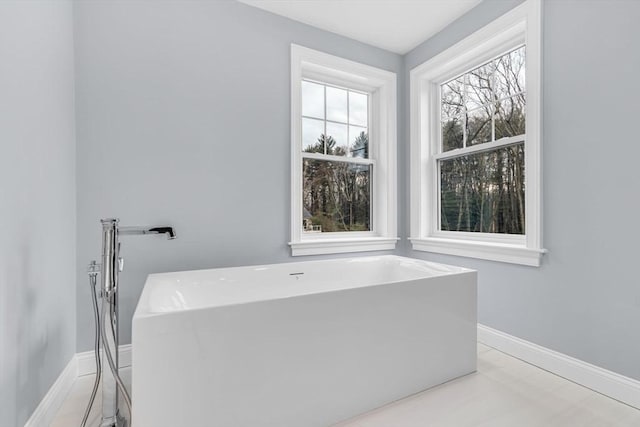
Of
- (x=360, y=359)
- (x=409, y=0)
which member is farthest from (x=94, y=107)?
(x=409, y=0)

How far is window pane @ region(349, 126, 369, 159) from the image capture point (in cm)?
301

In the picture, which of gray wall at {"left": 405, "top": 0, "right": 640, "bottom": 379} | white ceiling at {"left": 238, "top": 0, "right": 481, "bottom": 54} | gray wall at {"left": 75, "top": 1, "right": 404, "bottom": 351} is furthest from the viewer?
white ceiling at {"left": 238, "top": 0, "right": 481, "bottom": 54}

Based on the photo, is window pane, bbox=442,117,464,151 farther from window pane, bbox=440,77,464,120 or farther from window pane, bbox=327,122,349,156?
window pane, bbox=327,122,349,156

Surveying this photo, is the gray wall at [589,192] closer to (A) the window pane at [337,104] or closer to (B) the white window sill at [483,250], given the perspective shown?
(B) the white window sill at [483,250]

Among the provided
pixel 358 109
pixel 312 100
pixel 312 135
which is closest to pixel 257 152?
pixel 312 135

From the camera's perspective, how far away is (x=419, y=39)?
279 centimetres

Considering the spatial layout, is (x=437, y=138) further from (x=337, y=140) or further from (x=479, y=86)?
(x=337, y=140)

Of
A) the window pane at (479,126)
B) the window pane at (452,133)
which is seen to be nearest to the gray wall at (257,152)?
the window pane at (479,126)

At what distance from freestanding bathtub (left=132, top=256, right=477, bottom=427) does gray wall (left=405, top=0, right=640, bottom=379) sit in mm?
551

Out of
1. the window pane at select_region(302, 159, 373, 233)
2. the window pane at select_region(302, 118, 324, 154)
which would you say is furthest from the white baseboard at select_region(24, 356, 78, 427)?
the window pane at select_region(302, 118, 324, 154)

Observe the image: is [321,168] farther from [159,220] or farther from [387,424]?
[387,424]

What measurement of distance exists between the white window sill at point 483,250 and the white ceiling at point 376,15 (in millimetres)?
1836

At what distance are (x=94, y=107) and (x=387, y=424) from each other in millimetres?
2433

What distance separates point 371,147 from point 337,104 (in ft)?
1.79
